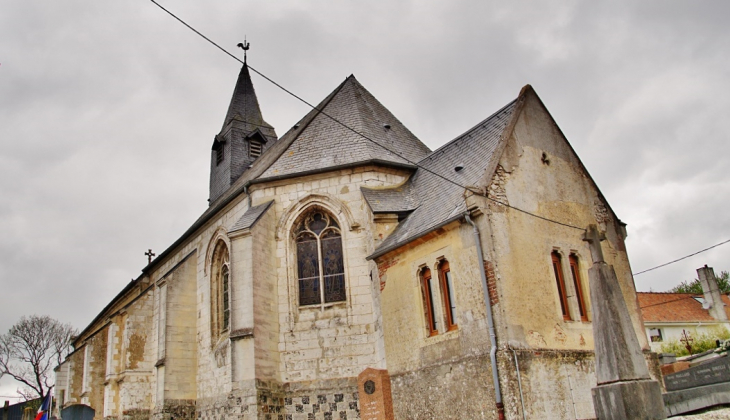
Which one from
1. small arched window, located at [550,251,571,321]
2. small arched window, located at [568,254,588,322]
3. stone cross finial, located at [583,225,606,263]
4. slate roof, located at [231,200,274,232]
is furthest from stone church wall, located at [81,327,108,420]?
stone cross finial, located at [583,225,606,263]

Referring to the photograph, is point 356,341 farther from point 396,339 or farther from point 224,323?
point 224,323

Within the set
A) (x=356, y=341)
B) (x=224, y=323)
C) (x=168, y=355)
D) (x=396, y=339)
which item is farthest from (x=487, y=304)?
(x=168, y=355)

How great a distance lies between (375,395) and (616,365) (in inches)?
242

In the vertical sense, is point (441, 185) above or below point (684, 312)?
above

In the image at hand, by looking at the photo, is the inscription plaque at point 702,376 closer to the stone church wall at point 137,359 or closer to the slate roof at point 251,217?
the slate roof at point 251,217

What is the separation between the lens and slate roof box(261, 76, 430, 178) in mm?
16672

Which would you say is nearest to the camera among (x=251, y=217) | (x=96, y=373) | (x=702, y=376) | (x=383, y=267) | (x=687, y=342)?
(x=702, y=376)

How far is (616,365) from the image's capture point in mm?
8398

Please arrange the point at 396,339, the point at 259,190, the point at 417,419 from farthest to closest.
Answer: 1. the point at 259,190
2. the point at 396,339
3. the point at 417,419

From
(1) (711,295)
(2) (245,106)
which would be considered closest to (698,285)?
(1) (711,295)

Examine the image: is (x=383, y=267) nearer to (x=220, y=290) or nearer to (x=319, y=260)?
(x=319, y=260)

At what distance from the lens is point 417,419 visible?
40.7 feet

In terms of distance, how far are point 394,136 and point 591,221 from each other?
6.53 metres

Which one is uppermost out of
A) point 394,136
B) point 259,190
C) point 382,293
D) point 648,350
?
point 394,136
